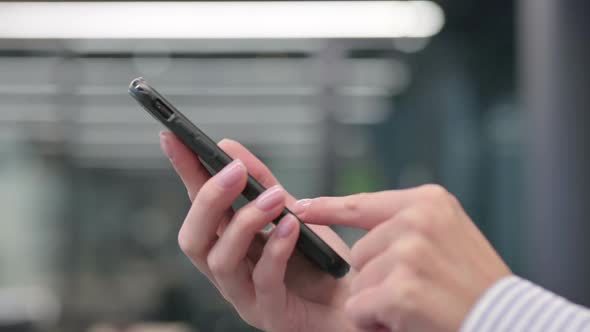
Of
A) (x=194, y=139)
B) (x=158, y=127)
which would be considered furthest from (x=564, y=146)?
(x=158, y=127)

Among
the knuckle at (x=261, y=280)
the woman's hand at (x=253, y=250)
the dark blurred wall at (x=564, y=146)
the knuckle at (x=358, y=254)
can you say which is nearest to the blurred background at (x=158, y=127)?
the dark blurred wall at (x=564, y=146)

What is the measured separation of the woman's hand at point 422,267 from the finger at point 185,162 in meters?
0.20

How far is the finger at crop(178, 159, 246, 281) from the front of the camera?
64cm

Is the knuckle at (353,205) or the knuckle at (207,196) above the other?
the knuckle at (207,196)

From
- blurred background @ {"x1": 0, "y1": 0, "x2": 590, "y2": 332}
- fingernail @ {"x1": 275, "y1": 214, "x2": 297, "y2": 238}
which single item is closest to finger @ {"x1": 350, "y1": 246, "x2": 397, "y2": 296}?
fingernail @ {"x1": 275, "y1": 214, "x2": 297, "y2": 238}

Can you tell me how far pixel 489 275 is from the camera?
20.8 inches

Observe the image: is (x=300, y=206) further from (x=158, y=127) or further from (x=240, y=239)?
(x=158, y=127)

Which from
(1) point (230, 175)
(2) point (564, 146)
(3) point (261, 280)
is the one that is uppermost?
(1) point (230, 175)

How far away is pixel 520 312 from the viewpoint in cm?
51

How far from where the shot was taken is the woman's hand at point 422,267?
1.65ft

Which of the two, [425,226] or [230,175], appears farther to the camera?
[230,175]

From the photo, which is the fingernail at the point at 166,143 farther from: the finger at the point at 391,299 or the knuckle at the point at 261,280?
the finger at the point at 391,299

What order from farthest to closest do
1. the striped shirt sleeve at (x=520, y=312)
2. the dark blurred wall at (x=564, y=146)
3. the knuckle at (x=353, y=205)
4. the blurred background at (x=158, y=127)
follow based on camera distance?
the blurred background at (x=158, y=127) < the dark blurred wall at (x=564, y=146) < the knuckle at (x=353, y=205) < the striped shirt sleeve at (x=520, y=312)

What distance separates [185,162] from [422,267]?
0.92ft
